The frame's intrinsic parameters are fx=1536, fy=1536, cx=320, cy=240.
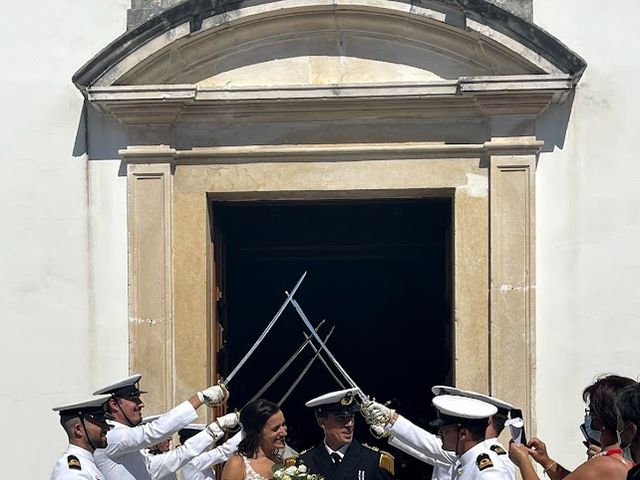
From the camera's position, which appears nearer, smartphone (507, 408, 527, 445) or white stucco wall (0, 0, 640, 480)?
smartphone (507, 408, 527, 445)

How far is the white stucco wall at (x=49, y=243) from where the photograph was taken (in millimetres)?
8828

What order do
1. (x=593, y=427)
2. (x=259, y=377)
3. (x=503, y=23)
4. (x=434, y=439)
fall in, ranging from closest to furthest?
(x=593, y=427) → (x=434, y=439) → (x=503, y=23) → (x=259, y=377)

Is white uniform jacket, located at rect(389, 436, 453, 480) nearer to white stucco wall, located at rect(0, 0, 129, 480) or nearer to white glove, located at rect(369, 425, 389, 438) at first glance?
white glove, located at rect(369, 425, 389, 438)

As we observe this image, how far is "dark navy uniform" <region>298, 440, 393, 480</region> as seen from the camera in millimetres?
7635

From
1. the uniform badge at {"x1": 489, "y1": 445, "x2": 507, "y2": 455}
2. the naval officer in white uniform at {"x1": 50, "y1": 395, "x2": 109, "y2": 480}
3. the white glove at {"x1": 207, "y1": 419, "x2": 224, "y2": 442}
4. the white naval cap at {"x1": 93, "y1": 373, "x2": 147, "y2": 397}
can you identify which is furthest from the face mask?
the white naval cap at {"x1": 93, "y1": 373, "x2": 147, "y2": 397}

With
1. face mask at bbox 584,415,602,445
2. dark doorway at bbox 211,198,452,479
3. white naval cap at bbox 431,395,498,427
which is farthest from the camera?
dark doorway at bbox 211,198,452,479

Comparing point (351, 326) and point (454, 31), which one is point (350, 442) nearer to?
point (454, 31)

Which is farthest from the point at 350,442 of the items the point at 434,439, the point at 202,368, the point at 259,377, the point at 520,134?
the point at 259,377

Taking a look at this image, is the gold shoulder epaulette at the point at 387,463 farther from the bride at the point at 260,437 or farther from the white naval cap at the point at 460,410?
the white naval cap at the point at 460,410

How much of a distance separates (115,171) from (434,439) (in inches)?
102

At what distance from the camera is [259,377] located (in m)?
12.8

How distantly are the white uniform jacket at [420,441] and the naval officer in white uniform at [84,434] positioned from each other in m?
A: 1.43

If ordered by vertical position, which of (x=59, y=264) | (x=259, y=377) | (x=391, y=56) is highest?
(x=391, y=56)

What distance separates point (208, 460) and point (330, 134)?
2065 millimetres
